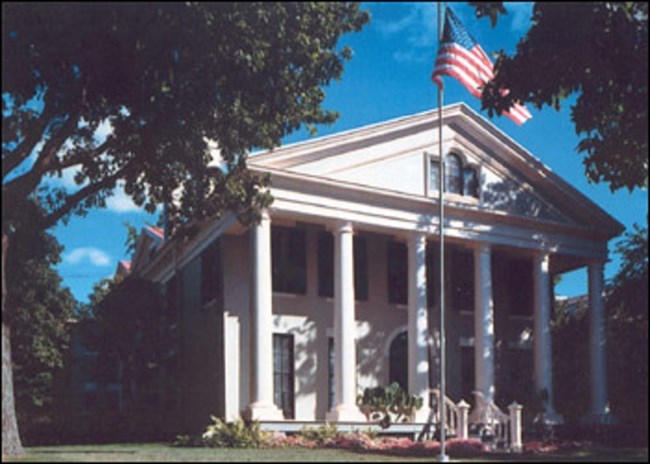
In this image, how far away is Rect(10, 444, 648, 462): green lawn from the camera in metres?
16.9

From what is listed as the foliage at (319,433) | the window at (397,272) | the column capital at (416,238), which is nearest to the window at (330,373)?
the window at (397,272)

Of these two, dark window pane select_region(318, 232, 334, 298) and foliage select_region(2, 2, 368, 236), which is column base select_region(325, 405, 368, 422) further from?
foliage select_region(2, 2, 368, 236)

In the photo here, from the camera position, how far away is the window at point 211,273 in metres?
27.3

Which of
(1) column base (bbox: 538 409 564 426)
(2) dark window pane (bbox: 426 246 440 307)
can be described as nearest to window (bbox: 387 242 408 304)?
(2) dark window pane (bbox: 426 246 440 307)

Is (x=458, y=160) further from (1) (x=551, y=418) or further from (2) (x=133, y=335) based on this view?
(2) (x=133, y=335)

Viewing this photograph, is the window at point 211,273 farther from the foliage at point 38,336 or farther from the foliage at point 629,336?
the foliage at point 629,336

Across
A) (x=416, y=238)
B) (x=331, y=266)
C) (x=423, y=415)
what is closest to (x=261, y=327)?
(x=331, y=266)

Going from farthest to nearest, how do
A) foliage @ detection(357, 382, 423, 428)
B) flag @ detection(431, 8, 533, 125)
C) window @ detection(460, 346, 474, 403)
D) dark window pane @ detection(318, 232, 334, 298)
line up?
1. window @ detection(460, 346, 474, 403)
2. dark window pane @ detection(318, 232, 334, 298)
3. foliage @ detection(357, 382, 423, 428)
4. flag @ detection(431, 8, 533, 125)

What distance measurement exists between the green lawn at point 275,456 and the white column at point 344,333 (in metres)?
3.75

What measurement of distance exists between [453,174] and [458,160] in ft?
1.58

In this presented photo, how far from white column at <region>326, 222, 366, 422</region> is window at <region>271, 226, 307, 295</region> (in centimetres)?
167

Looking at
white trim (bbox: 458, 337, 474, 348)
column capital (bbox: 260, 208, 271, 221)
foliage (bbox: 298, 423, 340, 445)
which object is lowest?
foliage (bbox: 298, 423, 340, 445)

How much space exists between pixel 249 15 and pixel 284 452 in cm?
863

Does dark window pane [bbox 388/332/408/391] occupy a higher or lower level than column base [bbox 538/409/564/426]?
higher
